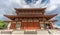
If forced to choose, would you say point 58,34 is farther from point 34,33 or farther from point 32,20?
point 32,20

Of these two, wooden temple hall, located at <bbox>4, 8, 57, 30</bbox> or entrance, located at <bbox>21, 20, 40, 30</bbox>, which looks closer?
wooden temple hall, located at <bbox>4, 8, 57, 30</bbox>

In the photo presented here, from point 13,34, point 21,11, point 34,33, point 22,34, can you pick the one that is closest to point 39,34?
point 34,33

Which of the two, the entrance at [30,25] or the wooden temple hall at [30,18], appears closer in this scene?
the wooden temple hall at [30,18]

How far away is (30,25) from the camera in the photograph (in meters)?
24.4

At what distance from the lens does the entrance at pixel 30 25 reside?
24.2m

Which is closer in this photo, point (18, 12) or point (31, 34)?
point (31, 34)

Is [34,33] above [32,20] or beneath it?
beneath

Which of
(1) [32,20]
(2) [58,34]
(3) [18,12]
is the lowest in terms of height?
(2) [58,34]

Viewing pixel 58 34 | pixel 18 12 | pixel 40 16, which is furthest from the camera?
pixel 18 12

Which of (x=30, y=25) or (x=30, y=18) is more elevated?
(x=30, y=18)

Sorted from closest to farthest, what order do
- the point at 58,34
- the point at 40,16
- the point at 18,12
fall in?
the point at 58,34 < the point at 40,16 < the point at 18,12

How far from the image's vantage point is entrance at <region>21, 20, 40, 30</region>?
2422 centimetres

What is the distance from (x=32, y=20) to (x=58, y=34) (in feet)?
24.2

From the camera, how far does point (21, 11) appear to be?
2491 cm
